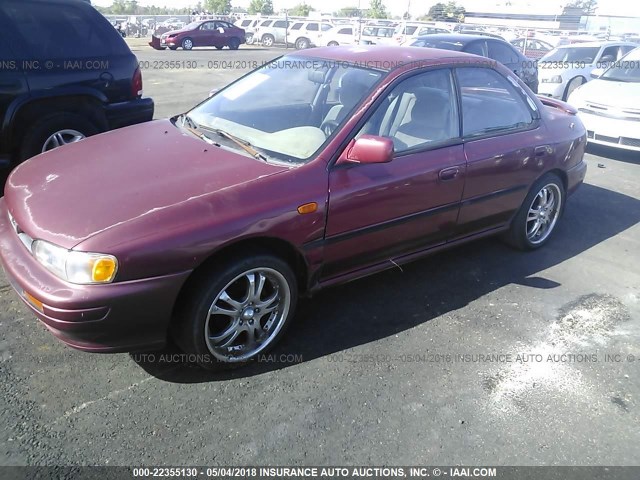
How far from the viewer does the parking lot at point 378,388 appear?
240cm

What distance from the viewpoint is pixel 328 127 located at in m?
3.17

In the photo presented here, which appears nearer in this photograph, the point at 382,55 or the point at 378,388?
the point at 378,388

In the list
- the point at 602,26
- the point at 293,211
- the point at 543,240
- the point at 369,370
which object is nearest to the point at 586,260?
the point at 543,240

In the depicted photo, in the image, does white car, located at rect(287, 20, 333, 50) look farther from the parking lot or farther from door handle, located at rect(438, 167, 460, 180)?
the parking lot

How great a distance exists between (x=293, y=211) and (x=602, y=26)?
140ft

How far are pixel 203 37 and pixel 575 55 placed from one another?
1895 centimetres

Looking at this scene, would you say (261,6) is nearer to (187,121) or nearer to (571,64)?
(571,64)

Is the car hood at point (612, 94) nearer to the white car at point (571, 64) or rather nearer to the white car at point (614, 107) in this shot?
the white car at point (614, 107)

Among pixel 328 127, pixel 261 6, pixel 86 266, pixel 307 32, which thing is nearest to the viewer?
pixel 86 266

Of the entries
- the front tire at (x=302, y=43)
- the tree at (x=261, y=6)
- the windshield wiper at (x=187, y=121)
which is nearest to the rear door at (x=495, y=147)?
the windshield wiper at (x=187, y=121)

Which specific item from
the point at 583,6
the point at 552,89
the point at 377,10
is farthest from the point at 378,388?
the point at 583,6

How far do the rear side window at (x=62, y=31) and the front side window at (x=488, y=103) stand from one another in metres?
3.76

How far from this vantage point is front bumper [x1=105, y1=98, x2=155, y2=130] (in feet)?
17.8

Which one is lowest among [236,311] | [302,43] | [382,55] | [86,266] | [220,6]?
[302,43]
